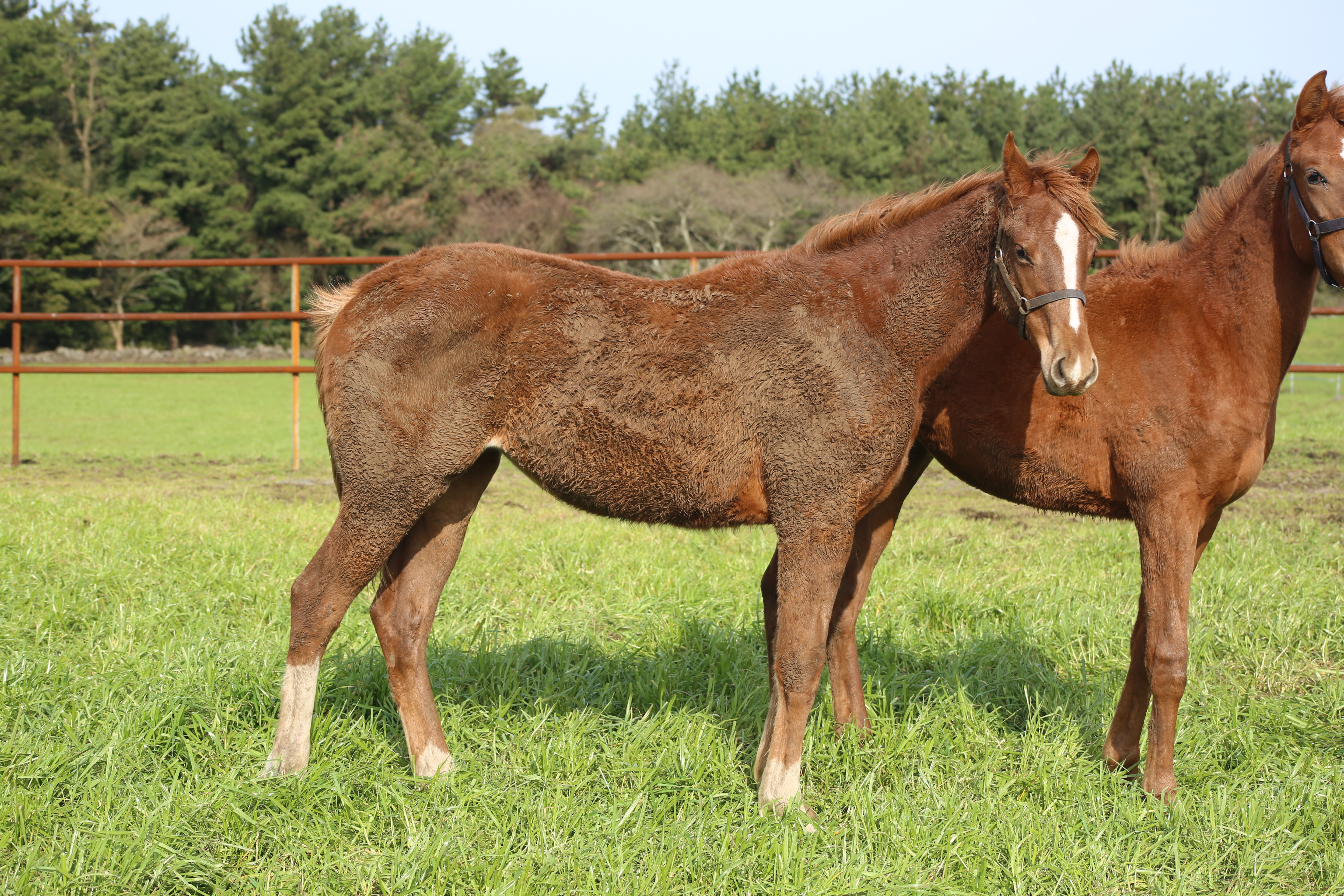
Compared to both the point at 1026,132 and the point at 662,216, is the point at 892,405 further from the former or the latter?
the point at 1026,132

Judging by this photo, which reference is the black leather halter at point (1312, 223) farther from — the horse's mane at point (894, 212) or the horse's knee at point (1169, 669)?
the horse's knee at point (1169, 669)

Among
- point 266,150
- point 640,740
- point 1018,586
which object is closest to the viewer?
point 640,740

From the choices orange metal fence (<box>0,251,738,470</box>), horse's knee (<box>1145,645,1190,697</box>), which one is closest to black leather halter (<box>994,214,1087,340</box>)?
horse's knee (<box>1145,645,1190,697</box>)

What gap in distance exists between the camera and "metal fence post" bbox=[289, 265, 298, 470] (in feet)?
27.3

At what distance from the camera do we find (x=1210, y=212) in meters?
3.08

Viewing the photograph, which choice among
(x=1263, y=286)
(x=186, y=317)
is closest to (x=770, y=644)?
(x=1263, y=286)

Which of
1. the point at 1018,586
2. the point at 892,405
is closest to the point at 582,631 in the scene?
the point at 892,405

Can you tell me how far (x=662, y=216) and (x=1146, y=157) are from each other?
2139 cm

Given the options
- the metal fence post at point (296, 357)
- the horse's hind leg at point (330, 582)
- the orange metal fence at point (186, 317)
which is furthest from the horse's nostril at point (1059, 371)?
the metal fence post at point (296, 357)

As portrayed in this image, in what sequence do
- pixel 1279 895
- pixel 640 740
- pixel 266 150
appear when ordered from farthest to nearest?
pixel 266 150, pixel 640 740, pixel 1279 895

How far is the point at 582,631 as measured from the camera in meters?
4.03

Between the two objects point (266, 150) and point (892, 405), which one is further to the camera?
point (266, 150)

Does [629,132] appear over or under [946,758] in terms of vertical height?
over

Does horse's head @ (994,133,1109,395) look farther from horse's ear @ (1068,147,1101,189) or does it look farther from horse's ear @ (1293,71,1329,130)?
horse's ear @ (1293,71,1329,130)
